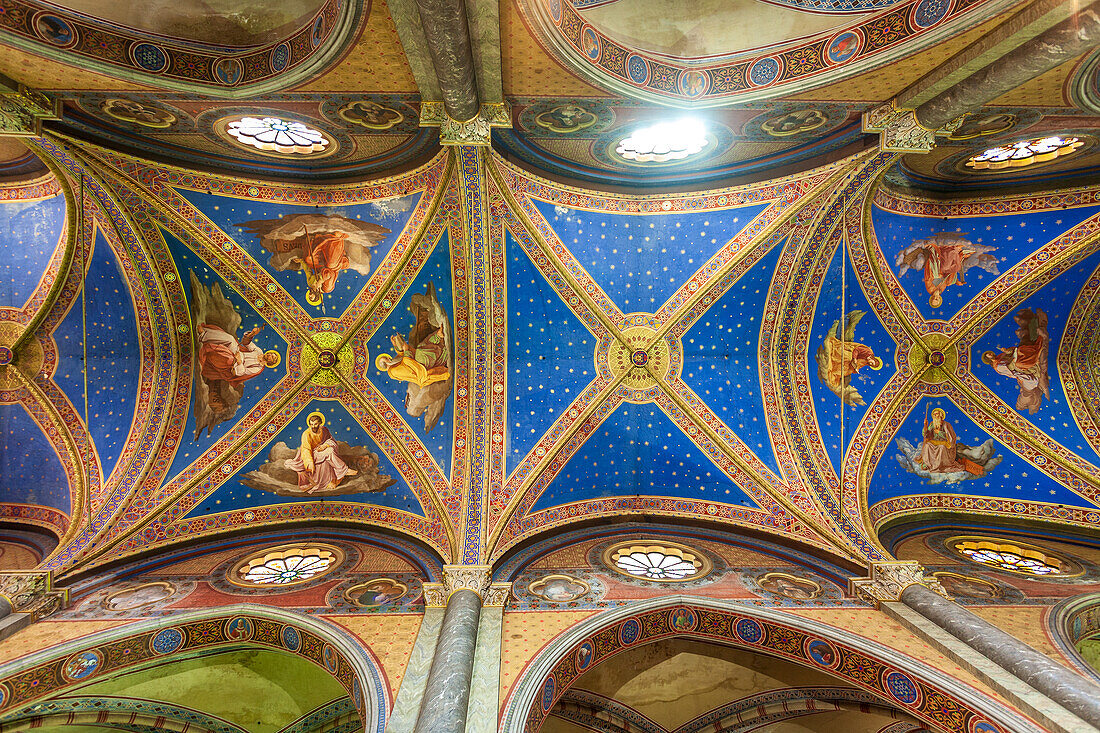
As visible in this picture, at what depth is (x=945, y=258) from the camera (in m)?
10.8

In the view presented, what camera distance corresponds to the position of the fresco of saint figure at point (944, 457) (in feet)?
36.7

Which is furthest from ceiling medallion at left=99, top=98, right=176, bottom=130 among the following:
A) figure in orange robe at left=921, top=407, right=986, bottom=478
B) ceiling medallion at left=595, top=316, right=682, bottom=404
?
figure in orange robe at left=921, top=407, right=986, bottom=478

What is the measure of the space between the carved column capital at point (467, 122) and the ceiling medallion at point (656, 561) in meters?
7.09

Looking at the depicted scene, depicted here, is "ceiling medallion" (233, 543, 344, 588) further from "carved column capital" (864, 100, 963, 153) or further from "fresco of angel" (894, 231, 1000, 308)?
"fresco of angel" (894, 231, 1000, 308)

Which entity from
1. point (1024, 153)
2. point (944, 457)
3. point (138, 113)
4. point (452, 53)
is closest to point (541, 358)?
point (452, 53)

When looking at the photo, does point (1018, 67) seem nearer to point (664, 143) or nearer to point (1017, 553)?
point (664, 143)

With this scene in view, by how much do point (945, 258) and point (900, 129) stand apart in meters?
4.50

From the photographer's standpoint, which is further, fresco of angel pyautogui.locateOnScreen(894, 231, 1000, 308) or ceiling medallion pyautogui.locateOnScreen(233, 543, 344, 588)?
fresco of angel pyautogui.locateOnScreen(894, 231, 1000, 308)

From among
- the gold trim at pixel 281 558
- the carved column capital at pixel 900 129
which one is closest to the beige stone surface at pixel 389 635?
→ the gold trim at pixel 281 558

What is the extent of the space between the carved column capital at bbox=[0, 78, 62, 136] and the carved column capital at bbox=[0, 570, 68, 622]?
5918 millimetres

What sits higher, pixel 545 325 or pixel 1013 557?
pixel 545 325

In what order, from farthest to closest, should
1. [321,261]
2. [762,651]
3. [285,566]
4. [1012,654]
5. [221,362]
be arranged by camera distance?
[221,362] → [321,261] → [285,566] → [762,651] → [1012,654]

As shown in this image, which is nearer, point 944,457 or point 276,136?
point 276,136

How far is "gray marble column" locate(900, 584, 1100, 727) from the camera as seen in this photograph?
18.6 ft
